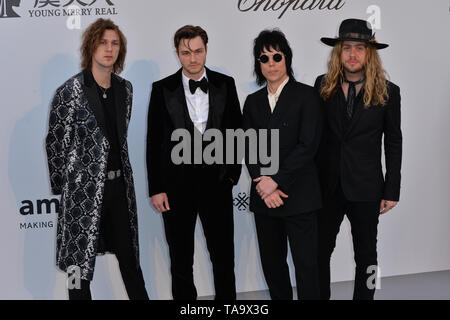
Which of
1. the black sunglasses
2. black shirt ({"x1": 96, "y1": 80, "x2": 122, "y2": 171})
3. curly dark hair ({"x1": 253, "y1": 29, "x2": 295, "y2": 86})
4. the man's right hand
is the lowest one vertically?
the man's right hand

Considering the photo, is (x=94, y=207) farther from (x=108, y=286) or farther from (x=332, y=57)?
(x=332, y=57)

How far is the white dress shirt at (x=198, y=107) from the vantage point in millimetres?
3033

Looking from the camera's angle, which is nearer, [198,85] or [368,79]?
[368,79]

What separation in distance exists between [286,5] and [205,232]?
1.91 metres

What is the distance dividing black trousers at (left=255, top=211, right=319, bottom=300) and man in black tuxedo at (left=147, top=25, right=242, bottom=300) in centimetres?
25

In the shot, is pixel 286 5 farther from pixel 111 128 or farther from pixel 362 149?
pixel 111 128

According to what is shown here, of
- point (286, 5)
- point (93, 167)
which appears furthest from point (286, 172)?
point (286, 5)

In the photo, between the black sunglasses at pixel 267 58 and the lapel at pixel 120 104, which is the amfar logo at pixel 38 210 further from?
the black sunglasses at pixel 267 58

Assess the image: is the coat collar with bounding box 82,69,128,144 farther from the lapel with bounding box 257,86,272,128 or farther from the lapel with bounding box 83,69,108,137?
the lapel with bounding box 257,86,272,128

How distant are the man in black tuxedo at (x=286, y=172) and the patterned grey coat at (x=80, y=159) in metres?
0.83

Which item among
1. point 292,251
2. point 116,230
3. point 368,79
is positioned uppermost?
point 368,79

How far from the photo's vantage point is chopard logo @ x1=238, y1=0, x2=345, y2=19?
3895mm

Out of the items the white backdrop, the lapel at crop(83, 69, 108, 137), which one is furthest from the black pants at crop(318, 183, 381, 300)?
the lapel at crop(83, 69, 108, 137)

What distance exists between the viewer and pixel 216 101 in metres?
3.03
